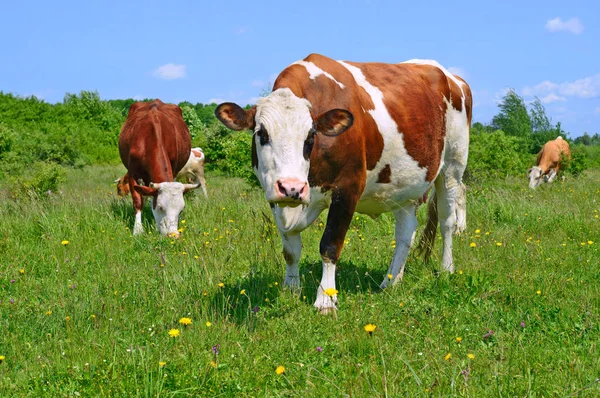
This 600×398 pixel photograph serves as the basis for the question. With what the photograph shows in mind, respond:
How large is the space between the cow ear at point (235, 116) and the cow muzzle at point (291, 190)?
26.0 inches

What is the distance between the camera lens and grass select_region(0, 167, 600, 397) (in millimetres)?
3359

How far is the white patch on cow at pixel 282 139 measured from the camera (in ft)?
13.7

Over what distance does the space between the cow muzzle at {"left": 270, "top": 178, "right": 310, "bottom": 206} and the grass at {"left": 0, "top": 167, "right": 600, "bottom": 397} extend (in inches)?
35.4

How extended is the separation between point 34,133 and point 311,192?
2788 centimetres

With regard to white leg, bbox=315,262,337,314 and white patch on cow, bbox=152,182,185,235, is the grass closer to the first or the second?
white leg, bbox=315,262,337,314

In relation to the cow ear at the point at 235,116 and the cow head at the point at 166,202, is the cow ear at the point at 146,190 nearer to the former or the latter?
the cow head at the point at 166,202

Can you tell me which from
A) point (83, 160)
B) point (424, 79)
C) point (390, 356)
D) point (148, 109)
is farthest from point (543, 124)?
point (390, 356)

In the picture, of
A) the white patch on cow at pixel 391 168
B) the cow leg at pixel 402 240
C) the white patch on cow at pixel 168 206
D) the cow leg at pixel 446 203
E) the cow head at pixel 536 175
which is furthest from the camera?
the cow head at pixel 536 175

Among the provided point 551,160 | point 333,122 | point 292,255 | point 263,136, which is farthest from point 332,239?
point 551,160

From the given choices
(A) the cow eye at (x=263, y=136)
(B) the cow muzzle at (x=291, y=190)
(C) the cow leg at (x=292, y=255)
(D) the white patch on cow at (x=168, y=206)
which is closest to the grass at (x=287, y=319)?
(C) the cow leg at (x=292, y=255)

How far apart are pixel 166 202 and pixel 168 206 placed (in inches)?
2.8

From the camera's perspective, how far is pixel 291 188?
4023 millimetres

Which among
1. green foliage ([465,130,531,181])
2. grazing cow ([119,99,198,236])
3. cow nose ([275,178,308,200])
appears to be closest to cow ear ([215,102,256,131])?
cow nose ([275,178,308,200])

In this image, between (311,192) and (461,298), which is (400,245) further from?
(311,192)
